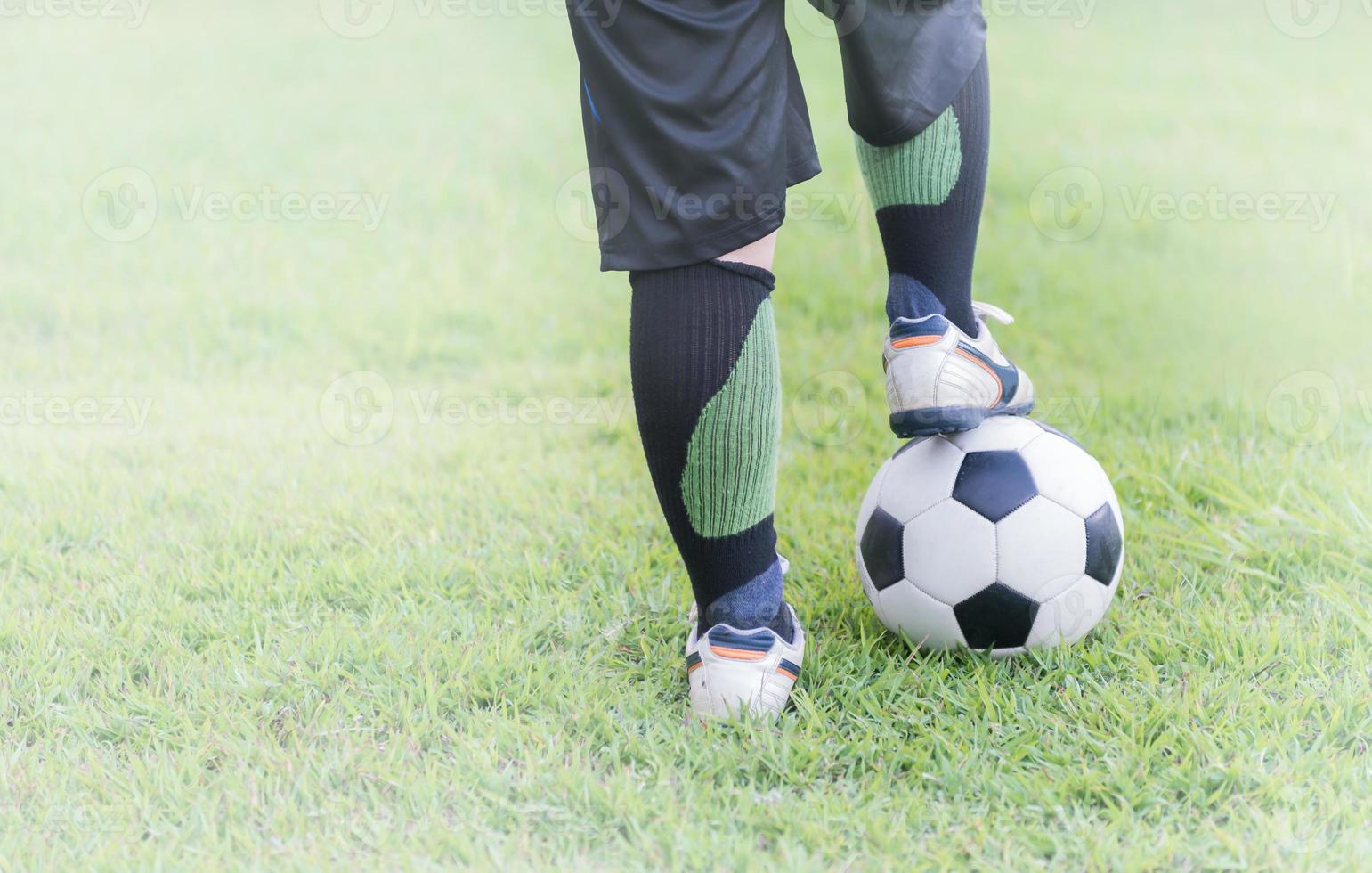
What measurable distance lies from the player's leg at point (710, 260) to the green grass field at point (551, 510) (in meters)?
0.22

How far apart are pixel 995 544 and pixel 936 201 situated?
1.83 feet

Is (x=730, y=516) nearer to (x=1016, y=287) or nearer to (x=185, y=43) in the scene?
(x=1016, y=287)

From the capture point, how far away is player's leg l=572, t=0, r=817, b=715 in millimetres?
1530

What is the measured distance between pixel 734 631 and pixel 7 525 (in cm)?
170

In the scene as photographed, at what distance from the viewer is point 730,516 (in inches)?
67.4

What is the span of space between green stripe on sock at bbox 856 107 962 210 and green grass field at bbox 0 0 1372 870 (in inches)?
29.8

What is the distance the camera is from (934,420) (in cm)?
178

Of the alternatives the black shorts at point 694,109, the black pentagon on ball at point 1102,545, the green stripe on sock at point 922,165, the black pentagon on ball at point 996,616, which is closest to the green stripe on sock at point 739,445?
the black shorts at point 694,109

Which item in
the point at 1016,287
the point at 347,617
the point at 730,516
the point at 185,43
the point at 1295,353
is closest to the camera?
the point at 730,516

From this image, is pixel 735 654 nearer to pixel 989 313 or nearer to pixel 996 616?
pixel 996 616

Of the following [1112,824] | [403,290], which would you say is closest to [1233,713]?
[1112,824]

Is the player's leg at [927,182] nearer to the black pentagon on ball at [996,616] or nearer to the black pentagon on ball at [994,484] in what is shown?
the black pentagon on ball at [994,484]

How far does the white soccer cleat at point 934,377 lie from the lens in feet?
5.77

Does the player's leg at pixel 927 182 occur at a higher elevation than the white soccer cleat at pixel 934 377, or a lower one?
higher
